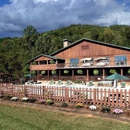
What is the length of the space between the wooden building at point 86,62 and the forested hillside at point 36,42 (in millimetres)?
3385

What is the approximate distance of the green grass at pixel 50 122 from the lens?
7254 mm

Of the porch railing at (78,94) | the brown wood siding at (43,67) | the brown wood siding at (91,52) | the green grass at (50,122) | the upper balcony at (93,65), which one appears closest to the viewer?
the green grass at (50,122)

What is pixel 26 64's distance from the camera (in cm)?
3609

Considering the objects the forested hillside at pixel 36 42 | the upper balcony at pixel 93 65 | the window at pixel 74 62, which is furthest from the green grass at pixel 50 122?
the forested hillside at pixel 36 42

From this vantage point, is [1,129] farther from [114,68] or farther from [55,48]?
[55,48]

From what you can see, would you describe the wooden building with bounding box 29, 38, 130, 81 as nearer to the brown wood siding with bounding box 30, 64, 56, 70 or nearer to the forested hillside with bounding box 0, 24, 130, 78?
the brown wood siding with bounding box 30, 64, 56, 70

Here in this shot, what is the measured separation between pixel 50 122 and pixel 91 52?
2383 centimetres

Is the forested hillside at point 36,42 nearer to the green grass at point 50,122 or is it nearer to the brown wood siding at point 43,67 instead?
the brown wood siding at point 43,67

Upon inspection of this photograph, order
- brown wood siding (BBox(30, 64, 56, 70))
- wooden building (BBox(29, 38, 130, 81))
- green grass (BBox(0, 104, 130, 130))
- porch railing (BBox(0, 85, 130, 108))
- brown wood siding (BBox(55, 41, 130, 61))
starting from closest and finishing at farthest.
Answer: green grass (BBox(0, 104, 130, 130)), porch railing (BBox(0, 85, 130, 108)), wooden building (BBox(29, 38, 130, 81)), brown wood siding (BBox(55, 41, 130, 61)), brown wood siding (BBox(30, 64, 56, 70))

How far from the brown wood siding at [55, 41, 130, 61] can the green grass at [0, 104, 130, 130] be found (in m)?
21.5

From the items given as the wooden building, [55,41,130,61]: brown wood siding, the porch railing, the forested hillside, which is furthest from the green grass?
the forested hillside

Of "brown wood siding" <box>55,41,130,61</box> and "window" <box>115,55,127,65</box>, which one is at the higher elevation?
"brown wood siding" <box>55,41,130,61</box>

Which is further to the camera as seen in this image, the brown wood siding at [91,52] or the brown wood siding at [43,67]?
the brown wood siding at [43,67]

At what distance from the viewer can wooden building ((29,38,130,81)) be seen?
92.2 ft
